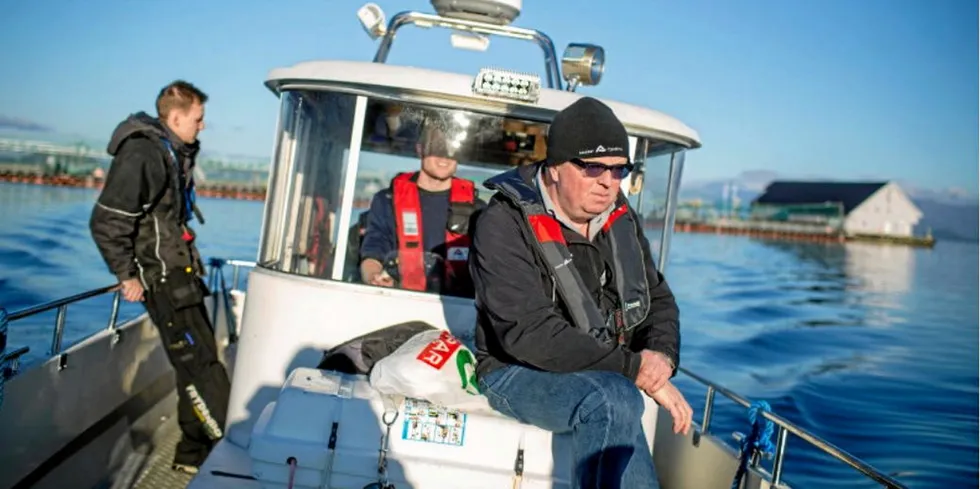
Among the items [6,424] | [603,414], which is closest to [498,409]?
[603,414]

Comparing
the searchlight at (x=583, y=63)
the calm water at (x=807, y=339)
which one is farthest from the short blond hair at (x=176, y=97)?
the calm water at (x=807, y=339)

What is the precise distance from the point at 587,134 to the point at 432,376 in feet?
3.12

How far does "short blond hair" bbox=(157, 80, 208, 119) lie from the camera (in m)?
4.27

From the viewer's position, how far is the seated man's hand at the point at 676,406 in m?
2.71

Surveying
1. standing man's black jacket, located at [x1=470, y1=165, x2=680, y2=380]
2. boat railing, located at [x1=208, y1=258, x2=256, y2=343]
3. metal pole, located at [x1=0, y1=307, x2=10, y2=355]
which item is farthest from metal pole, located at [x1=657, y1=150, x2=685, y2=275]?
boat railing, located at [x1=208, y1=258, x2=256, y2=343]

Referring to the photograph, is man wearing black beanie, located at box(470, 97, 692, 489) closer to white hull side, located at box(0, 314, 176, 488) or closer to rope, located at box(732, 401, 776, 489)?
rope, located at box(732, 401, 776, 489)

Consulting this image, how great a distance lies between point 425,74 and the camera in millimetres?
3584

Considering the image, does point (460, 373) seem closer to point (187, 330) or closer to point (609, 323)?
point (609, 323)

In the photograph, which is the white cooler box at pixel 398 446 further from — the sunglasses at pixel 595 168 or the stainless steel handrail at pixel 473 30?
the stainless steel handrail at pixel 473 30

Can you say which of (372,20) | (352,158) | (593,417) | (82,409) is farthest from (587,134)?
(82,409)

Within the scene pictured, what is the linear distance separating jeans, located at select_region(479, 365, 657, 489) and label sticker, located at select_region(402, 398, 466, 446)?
0.20 metres

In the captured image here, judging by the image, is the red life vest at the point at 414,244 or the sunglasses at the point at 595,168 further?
the red life vest at the point at 414,244

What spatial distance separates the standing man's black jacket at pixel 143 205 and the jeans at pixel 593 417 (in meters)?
2.16

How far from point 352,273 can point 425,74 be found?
3.00ft
